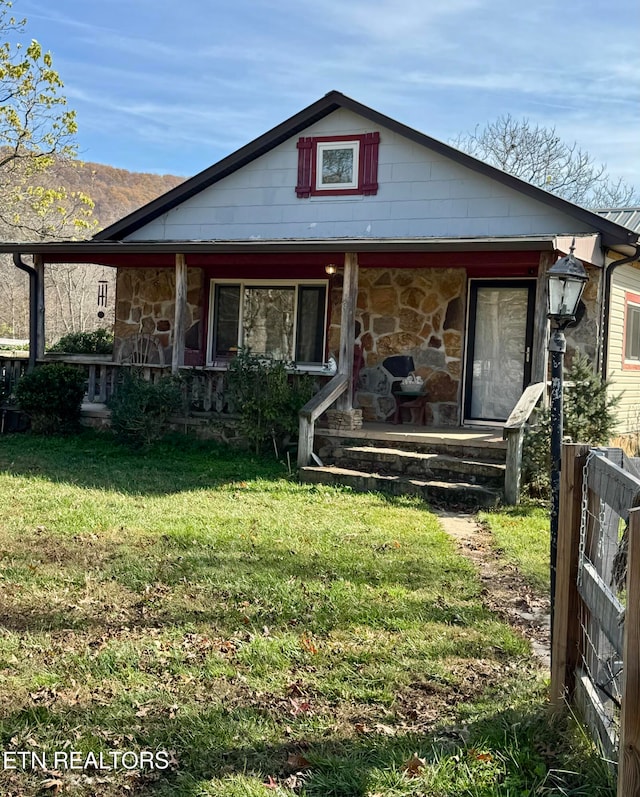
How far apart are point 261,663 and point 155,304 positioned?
34.5 feet

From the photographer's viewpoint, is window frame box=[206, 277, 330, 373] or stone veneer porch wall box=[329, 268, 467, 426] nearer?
stone veneer porch wall box=[329, 268, 467, 426]

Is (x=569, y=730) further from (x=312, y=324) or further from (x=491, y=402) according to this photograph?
(x=312, y=324)

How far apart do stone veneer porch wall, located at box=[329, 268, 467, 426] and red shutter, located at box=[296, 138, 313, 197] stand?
5.61 ft

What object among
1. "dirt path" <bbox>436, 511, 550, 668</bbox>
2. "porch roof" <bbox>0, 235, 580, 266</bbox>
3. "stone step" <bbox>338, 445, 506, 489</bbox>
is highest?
"porch roof" <bbox>0, 235, 580, 266</bbox>

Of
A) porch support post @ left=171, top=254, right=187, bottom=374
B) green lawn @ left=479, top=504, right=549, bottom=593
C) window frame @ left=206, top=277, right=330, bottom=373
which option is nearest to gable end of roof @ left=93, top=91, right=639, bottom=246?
window frame @ left=206, top=277, right=330, bottom=373

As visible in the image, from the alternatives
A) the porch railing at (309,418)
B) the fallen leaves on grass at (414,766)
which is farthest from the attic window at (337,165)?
the fallen leaves on grass at (414,766)

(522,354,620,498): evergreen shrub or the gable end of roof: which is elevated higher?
the gable end of roof

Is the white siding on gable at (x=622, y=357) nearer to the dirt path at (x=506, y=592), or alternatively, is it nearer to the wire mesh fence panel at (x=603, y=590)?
the dirt path at (x=506, y=592)

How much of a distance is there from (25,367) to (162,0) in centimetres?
672

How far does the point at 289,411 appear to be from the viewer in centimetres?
1036

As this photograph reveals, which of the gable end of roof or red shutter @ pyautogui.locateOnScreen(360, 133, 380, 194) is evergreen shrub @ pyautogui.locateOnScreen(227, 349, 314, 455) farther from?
the gable end of roof

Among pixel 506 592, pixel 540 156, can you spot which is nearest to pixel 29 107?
→ pixel 506 592

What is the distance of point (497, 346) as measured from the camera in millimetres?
11719

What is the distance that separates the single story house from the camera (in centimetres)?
1104
